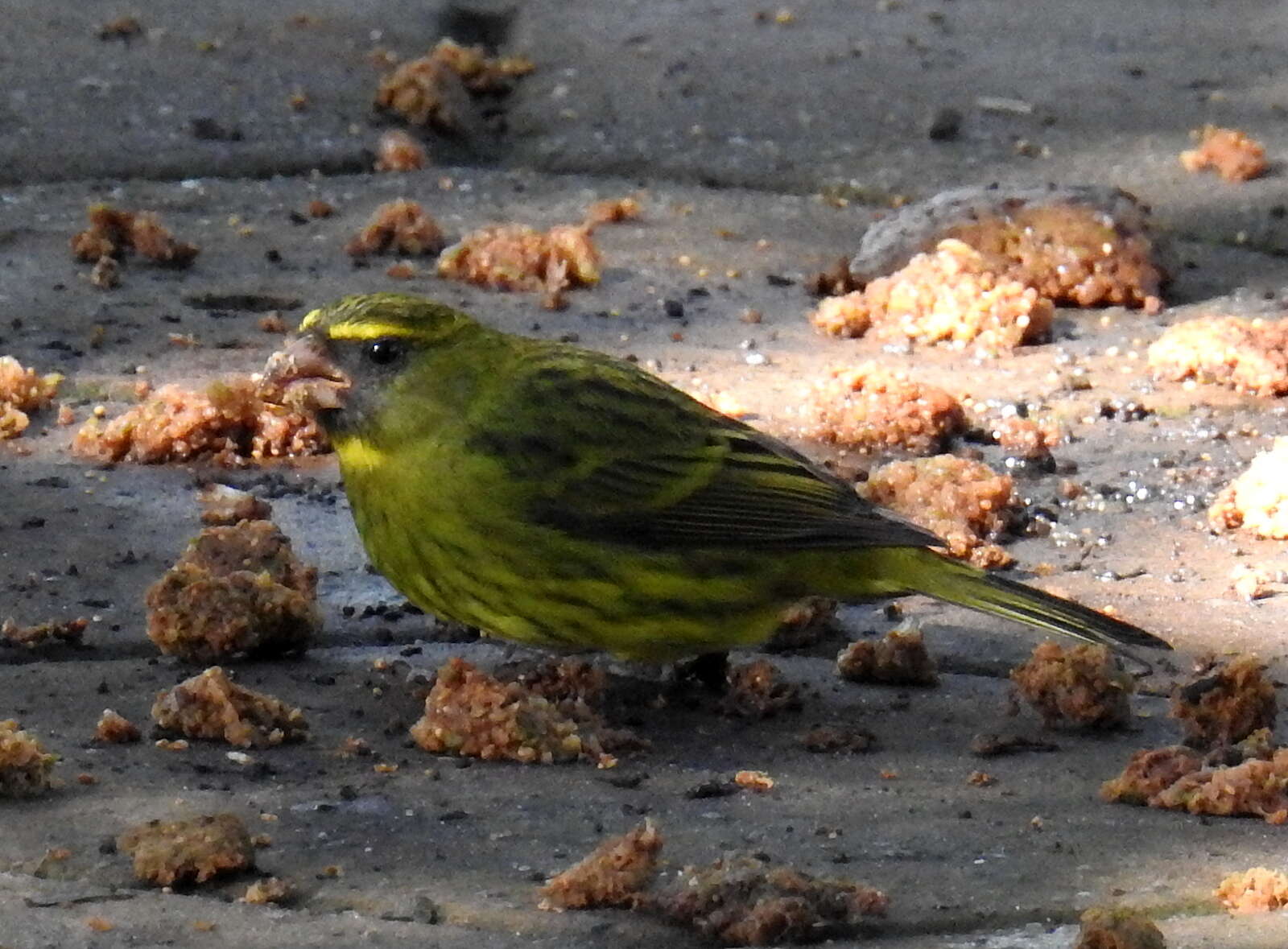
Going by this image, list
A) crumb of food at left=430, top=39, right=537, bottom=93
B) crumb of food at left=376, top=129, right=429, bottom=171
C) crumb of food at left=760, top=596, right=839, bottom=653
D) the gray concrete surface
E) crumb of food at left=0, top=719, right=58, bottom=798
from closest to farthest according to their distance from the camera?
the gray concrete surface, crumb of food at left=0, top=719, right=58, bottom=798, crumb of food at left=760, top=596, right=839, bottom=653, crumb of food at left=376, top=129, right=429, bottom=171, crumb of food at left=430, top=39, right=537, bottom=93

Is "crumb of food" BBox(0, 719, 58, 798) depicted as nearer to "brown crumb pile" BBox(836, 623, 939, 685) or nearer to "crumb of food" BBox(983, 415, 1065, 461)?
"brown crumb pile" BBox(836, 623, 939, 685)

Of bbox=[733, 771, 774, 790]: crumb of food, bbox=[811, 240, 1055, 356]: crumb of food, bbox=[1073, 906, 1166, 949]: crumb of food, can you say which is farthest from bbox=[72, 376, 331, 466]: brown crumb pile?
bbox=[1073, 906, 1166, 949]: crumb of food

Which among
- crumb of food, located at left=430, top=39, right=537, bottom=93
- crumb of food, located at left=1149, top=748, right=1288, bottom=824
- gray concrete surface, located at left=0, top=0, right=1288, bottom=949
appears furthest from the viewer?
crumb of food, located at left=430, top=39, right=537, bottom=93

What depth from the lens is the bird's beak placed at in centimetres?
408

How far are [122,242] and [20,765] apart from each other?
2.87 metres

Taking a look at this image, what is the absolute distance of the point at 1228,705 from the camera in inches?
141

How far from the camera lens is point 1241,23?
7.86 m

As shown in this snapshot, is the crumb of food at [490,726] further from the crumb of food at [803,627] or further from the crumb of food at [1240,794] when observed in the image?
the crumb of food at [1240,794]

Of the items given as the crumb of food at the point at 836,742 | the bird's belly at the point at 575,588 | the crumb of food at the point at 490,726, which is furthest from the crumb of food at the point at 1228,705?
the crumb of food at the point at 490,726

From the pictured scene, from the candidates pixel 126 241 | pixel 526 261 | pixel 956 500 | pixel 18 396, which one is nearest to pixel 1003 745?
pixel 956 500

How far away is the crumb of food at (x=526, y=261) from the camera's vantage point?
5.79 metres

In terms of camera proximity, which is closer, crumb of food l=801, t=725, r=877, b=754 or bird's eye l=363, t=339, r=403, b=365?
crumb of food l=801, t=725, r=877, b=754

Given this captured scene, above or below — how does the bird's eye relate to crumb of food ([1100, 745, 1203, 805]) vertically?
above

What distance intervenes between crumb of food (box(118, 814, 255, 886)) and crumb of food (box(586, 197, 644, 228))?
3.48m
